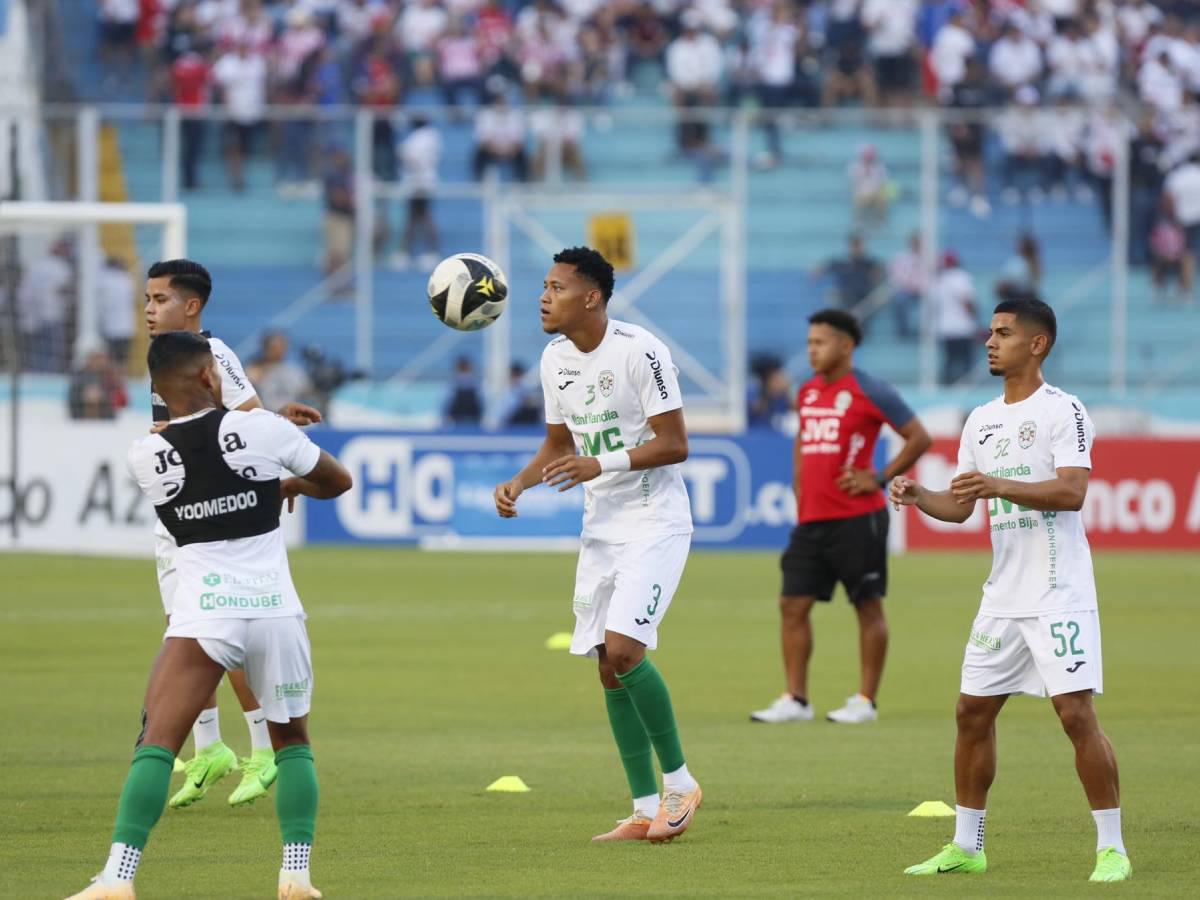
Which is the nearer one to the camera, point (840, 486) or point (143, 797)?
point (143, 797)

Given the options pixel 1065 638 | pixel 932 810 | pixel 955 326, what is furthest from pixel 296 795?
pixel 955 326

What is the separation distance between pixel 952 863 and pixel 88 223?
19.2 metres

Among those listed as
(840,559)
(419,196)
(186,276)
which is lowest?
(840,559)

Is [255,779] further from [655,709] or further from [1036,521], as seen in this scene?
[1036,521]

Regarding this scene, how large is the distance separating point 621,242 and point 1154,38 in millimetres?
10001

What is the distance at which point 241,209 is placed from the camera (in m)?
32.0

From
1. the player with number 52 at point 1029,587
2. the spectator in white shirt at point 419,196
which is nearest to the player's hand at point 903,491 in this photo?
the player with number 52 at point 1029,587

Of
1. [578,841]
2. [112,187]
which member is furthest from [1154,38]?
[578,841]

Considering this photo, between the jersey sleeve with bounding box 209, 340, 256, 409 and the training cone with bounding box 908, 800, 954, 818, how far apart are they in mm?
3334

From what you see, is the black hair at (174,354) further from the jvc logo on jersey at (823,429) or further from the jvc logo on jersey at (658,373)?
the jvc logo on jersey at (823,429)

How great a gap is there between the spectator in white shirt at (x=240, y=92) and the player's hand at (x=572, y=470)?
23.1 m

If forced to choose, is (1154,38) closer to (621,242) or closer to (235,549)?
(621,242)

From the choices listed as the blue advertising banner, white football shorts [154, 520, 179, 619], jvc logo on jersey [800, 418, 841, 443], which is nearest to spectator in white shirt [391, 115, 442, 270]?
the blue advertising banner

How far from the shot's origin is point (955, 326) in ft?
100
